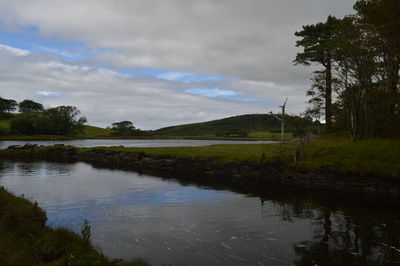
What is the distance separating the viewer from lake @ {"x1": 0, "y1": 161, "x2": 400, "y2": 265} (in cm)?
1570

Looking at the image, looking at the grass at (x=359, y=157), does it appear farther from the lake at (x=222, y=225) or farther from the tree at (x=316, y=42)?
the tree at (x=316, y=42)

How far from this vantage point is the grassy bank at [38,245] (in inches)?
449

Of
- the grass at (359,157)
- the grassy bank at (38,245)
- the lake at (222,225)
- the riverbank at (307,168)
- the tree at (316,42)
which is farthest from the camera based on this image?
the tree at (316,42)

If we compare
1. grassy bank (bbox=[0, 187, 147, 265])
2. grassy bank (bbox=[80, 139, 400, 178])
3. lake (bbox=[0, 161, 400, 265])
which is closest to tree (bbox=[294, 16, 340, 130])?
grassy bank (bbox=[80, 139, 400, 178])

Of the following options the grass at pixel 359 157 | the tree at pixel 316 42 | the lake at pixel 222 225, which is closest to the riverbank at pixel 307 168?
the grass at pixel 359 157

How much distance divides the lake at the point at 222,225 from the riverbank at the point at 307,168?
6.47 metres

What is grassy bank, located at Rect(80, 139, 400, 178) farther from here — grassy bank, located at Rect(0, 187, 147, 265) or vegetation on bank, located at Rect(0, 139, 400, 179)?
grassy bank, located at Rect(0, 187, 147, 265)

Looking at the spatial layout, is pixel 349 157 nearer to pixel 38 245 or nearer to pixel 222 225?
pixel 222 225

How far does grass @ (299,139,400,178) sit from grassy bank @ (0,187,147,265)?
1159 inches

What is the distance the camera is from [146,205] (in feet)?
89.2

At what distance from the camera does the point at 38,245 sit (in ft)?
42.7

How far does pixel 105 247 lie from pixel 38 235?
11.2 ft

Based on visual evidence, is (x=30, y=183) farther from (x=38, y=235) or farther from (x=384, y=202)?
(x=384, y=202)

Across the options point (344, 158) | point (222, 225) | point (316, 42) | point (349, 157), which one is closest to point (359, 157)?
point (349, 157)
